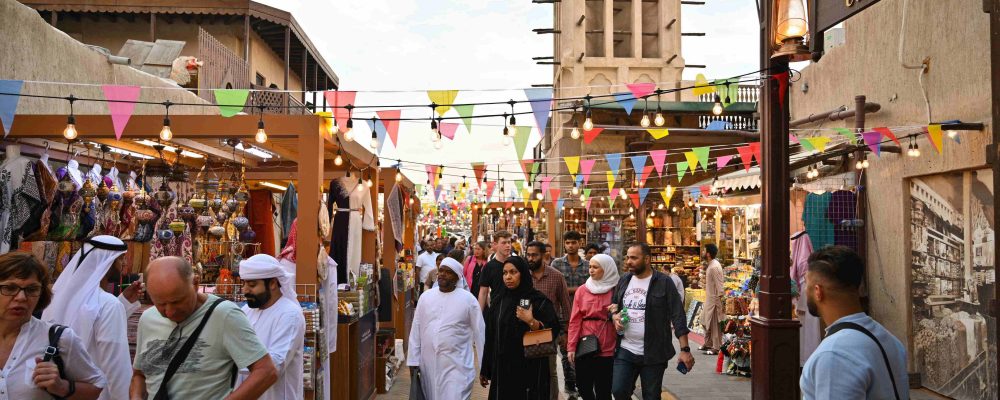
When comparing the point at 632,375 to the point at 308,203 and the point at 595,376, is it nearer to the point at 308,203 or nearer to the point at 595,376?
the point at 595,376

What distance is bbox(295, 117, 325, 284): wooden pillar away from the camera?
6812mm

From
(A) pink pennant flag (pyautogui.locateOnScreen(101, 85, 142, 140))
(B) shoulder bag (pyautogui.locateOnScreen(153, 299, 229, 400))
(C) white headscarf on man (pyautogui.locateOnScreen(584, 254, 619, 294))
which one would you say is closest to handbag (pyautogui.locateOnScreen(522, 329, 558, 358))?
(C) white headscarf on man (pyautogui.locateOnScreen(584, 254, 619, 294))

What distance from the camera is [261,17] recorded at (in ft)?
57.3

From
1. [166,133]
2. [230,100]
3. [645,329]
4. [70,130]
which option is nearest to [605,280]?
[645,329]

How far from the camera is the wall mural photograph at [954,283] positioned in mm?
8547

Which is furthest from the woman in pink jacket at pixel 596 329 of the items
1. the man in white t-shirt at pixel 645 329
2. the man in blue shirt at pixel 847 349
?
the man in blue shirt at pixel 847 349

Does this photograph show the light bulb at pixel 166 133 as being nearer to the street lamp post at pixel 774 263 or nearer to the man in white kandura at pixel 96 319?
the man in white kandura at pixel 96 319

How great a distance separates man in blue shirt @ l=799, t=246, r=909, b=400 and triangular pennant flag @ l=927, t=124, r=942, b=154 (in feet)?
21.0

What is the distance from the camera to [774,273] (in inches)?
227

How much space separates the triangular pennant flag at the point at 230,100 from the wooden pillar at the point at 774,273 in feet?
14.5

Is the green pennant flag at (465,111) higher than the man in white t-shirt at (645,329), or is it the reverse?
the green pennant flag at (465,111)

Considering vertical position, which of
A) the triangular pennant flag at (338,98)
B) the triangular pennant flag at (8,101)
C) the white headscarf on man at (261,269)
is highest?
the triangular pennant flag at (338,98)

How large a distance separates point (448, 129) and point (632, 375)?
164 inches

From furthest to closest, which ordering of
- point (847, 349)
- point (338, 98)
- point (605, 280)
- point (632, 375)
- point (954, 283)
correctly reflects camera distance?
1. point (954, 283)
2. point (338, 98)
3. point (605, 280)
4. point (632, 375)
5. point (847, 349)
